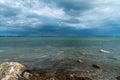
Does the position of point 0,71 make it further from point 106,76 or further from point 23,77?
point 106,76

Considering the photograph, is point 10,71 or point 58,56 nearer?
point 10,71

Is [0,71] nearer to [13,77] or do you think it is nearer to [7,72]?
[7,72]

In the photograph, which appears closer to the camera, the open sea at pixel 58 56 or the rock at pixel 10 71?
the rock at pixel 10 71

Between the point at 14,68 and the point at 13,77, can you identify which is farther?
the point at 14,68

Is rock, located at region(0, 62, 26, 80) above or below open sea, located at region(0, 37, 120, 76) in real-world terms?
above

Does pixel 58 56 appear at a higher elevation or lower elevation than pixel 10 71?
lower

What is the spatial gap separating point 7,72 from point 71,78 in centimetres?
675

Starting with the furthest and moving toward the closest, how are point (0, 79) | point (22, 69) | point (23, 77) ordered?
1. point (22, 69)
2. point (23, 77)
3. point (0, 79)

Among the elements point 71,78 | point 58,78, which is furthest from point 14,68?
point 71,78

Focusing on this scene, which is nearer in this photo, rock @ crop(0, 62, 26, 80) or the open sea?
rock @ crop(0, 62, 26, 80)

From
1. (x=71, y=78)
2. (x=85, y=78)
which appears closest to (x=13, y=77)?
(x=71, y=78)

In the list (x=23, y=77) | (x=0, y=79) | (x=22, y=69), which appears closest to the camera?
(x=0, y=79)

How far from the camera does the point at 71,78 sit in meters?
14.3

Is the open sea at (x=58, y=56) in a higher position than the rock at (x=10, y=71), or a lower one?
lower
